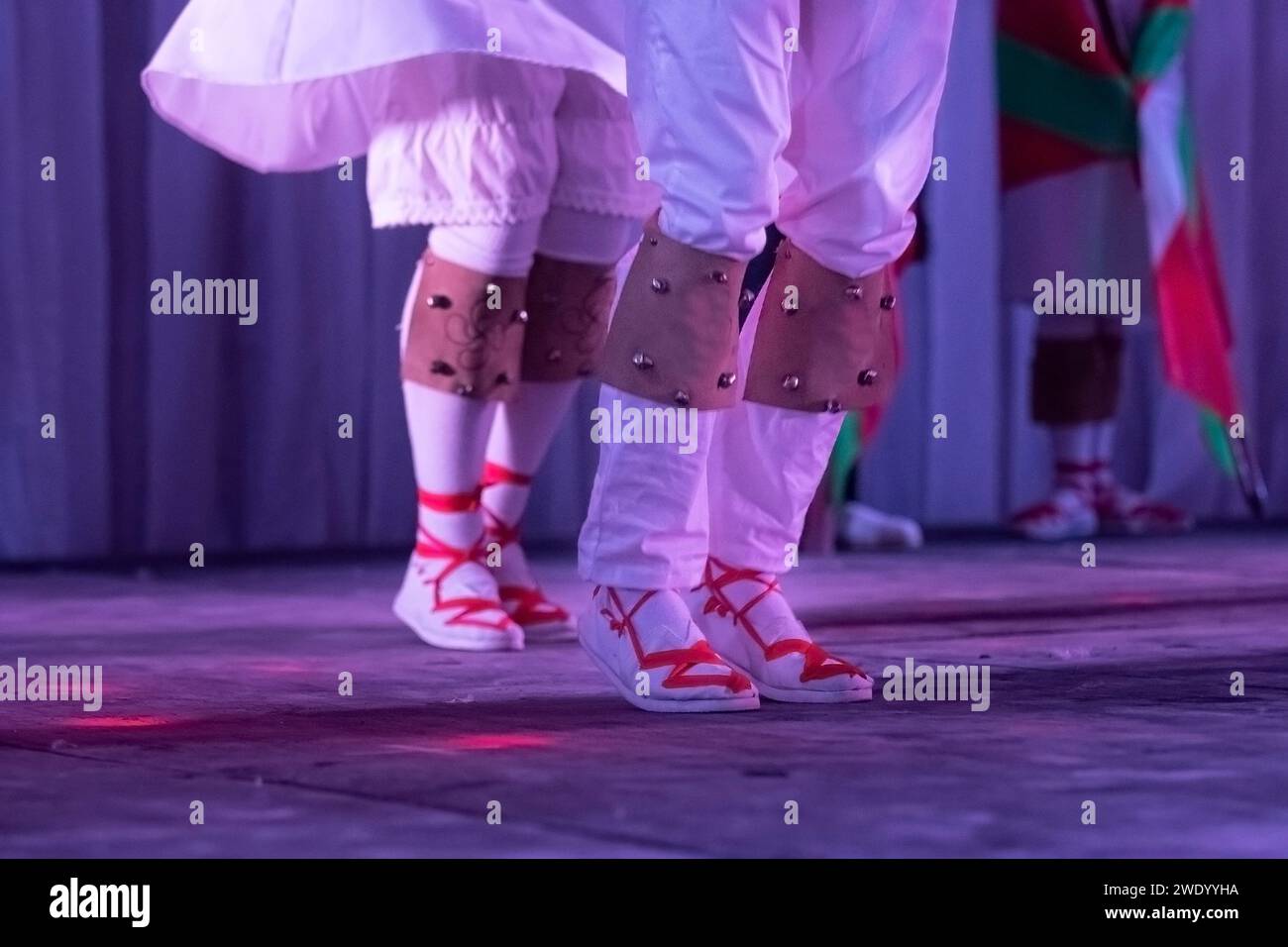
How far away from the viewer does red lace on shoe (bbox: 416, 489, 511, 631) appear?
6.86 feet

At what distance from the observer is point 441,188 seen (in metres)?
2.08

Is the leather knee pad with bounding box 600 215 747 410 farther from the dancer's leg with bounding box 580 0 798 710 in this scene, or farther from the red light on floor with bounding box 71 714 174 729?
the red light on floor with bounding box 71 714 174 729

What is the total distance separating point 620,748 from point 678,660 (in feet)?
0.64

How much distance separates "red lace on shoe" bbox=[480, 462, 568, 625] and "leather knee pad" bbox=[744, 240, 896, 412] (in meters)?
0.55

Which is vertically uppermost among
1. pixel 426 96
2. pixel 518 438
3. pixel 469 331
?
pixel 426 96

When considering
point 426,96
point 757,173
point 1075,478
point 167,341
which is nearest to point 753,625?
point 757,173

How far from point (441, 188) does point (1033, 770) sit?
1.01 metres

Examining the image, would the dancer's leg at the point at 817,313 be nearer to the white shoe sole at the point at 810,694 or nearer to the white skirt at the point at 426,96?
the white shoe sole at the point at 810,694

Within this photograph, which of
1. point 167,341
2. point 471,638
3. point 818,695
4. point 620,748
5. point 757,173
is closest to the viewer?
point 620,748

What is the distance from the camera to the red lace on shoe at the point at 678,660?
5.25 feet

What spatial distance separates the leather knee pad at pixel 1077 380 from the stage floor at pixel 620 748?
137 cm

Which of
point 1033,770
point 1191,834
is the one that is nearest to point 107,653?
point 1033,770

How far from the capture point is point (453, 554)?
214 centimetres

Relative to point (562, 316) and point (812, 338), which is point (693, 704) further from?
point (562, 316)
